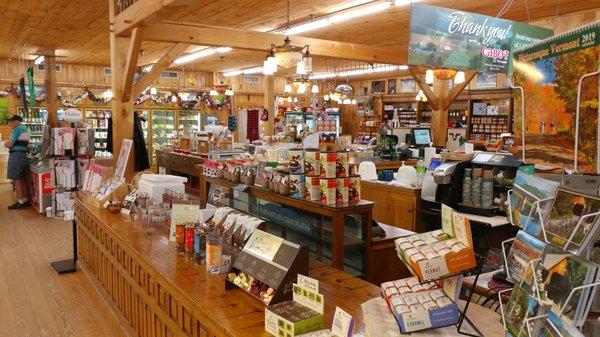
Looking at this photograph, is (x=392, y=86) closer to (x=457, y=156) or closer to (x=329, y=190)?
(x=457, y=156)

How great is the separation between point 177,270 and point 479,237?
9.84ft

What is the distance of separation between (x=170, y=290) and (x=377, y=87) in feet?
53.0

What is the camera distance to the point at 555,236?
117cm

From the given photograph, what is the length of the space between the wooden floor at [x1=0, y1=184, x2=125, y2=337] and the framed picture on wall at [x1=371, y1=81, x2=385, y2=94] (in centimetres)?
1287

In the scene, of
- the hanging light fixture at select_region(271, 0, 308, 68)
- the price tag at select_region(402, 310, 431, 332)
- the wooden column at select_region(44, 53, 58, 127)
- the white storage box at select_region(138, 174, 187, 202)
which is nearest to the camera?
the price tag at select_region(402, 310, 431, 332)

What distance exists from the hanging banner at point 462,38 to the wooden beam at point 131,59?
295 cm

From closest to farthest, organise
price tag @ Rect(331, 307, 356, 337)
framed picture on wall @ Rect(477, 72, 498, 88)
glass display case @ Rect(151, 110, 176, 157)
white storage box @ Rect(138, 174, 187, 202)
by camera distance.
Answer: price tag @ Rect(331, 307, 356, 337) → white storage box @ Rect(138, 174, 187, 202) → framed picture on wall @ Rect(477, 72, 498, 88) → glass display case @ Rect(151, 110, 176, 157)

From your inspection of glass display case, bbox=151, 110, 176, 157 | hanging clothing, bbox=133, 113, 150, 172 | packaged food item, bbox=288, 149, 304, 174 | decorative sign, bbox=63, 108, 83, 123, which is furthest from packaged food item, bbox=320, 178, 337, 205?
glass display case, bbox=151, 110, 176, 157

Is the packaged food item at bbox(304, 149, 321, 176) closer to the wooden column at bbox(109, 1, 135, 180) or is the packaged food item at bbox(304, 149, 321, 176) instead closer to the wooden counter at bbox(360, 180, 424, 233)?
the wooden counter at bbox(360, 180, 424, 233)

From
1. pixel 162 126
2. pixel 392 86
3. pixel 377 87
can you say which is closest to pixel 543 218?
pixel 162 126

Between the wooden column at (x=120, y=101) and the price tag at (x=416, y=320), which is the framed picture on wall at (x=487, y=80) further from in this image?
the price tag at (x=416, y=320)

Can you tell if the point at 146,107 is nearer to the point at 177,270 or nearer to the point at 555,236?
the point at 177,270

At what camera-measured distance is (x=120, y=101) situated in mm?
6254

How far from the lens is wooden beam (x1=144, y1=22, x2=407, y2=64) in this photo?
21.1ft
